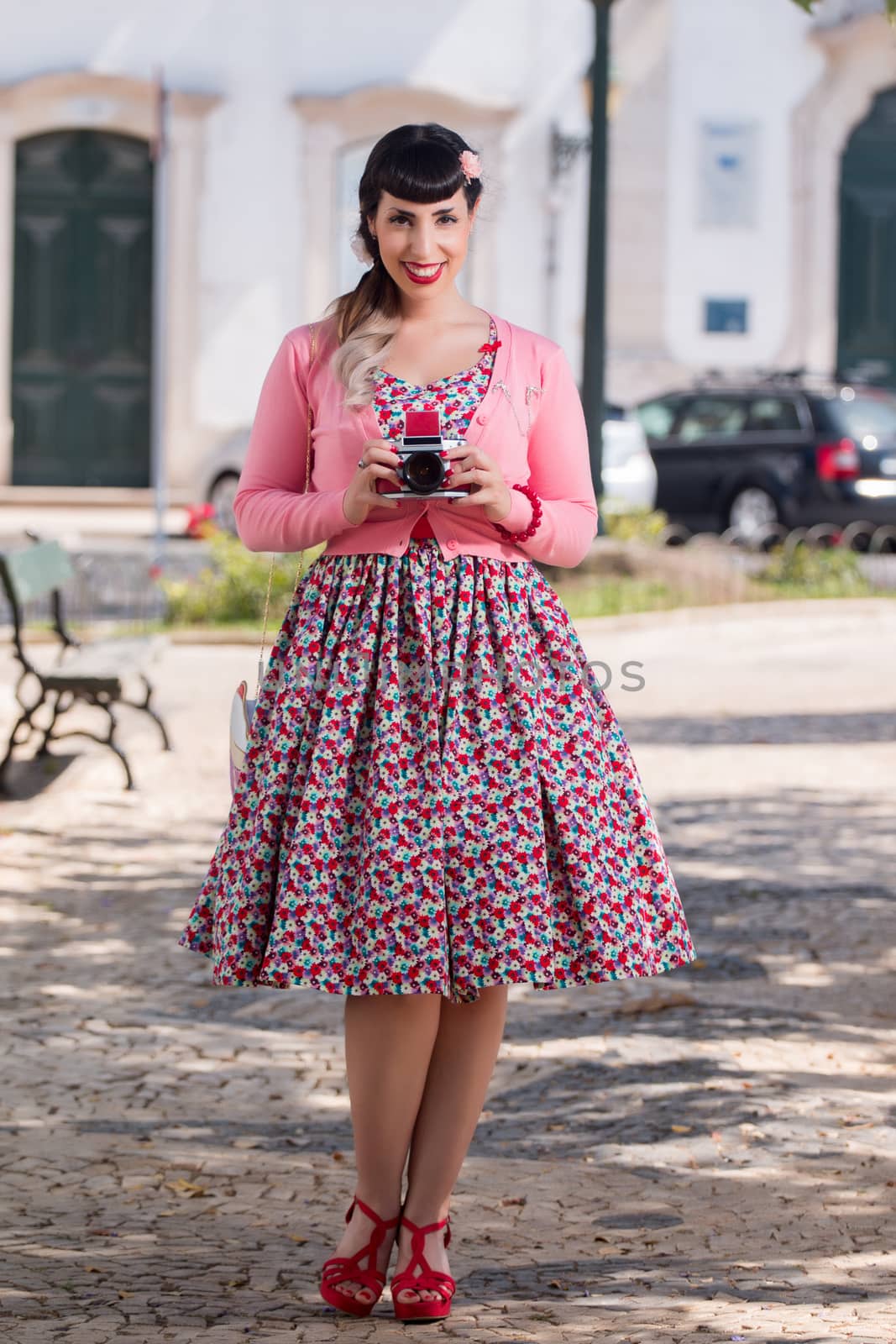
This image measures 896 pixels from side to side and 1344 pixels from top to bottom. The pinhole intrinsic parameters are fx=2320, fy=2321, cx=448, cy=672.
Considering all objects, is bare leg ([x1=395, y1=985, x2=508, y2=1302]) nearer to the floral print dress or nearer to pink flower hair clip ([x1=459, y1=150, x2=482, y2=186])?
the floral print dress

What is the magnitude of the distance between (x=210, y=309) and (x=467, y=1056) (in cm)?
2022

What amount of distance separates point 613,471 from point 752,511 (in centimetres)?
125

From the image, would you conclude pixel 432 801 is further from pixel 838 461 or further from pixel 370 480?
pixel 838 461

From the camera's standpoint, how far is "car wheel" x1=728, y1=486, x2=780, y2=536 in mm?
19844

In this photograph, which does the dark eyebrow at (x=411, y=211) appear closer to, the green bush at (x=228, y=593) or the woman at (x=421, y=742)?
the woman at (x=421, y=742)

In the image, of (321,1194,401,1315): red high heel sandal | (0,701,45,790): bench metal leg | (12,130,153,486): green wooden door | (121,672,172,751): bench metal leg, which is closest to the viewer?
(321,1194,401,1315): red high heel sandal

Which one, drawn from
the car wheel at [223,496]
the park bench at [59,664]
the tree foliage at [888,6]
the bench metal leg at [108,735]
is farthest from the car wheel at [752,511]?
the tree foliage at [888,6]

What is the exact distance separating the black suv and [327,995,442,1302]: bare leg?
52.7 ft

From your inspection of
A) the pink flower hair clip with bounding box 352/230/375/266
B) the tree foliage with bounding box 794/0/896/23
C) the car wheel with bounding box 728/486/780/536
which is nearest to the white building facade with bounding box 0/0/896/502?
the car wheel with bounding box 728/486/780/536

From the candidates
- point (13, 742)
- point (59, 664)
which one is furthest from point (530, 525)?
point (59, 664)

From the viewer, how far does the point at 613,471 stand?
20.0 m

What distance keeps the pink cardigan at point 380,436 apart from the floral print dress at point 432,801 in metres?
0.04

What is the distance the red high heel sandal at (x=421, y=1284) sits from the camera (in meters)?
3.62

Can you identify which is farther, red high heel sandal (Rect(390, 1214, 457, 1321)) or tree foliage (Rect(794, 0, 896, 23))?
tree foliage (Rect(794, 0, 896, 23))
